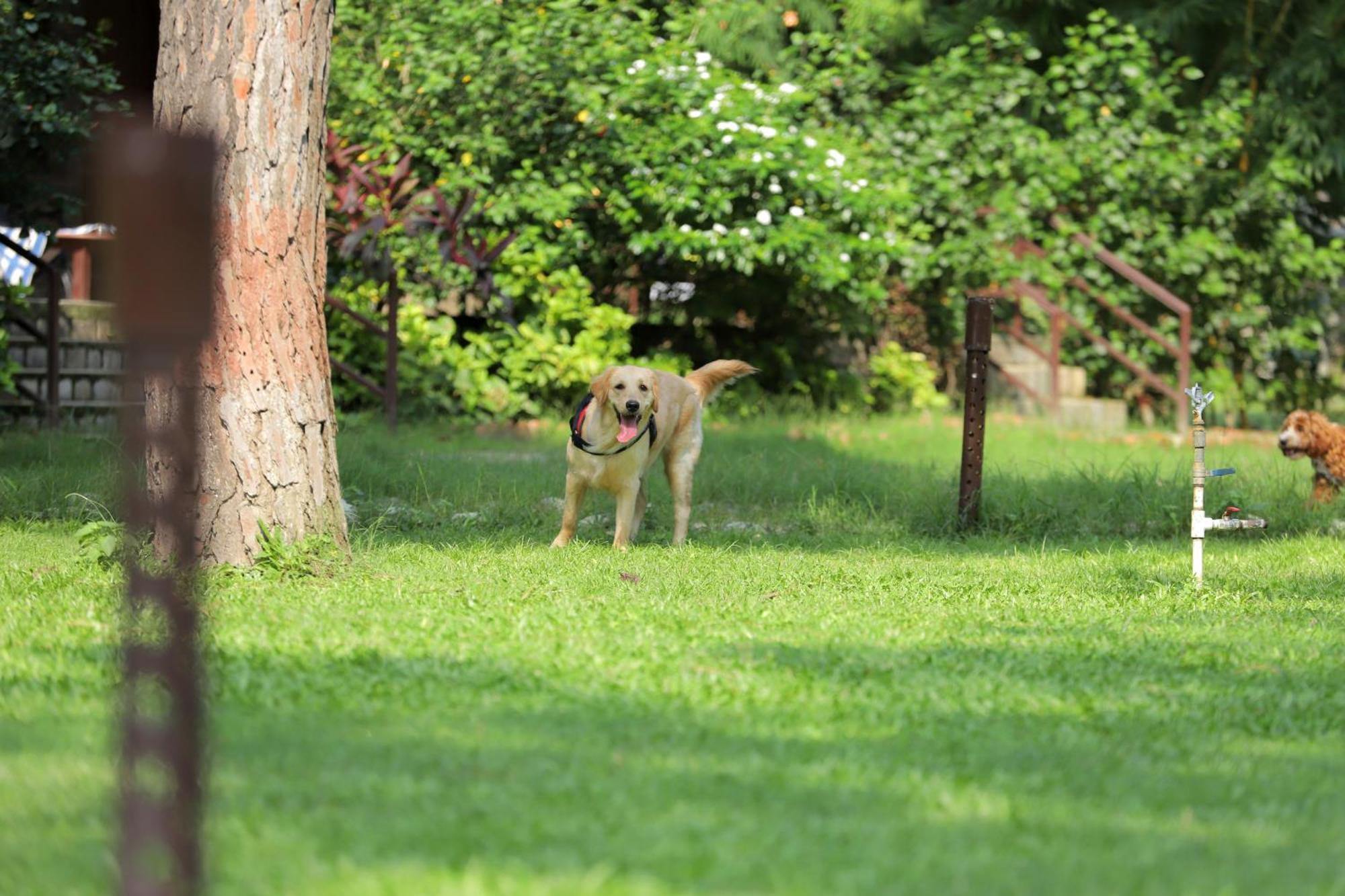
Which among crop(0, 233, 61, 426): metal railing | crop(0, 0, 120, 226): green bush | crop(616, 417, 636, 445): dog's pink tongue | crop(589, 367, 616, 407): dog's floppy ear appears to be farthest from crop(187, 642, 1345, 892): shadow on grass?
crop(0, 233, 61, 426): metal railing

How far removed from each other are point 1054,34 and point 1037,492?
8.26 metres

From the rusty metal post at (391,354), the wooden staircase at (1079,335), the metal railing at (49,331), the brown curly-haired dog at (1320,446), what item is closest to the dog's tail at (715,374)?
the brown curly-haired dog at (1320,446)

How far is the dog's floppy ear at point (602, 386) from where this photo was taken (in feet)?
24.3

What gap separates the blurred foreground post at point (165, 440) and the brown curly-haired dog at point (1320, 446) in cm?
753

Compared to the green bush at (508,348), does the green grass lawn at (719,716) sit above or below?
below

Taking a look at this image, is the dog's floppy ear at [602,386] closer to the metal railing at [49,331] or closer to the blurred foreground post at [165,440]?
the blurred foreground post at [165,440]

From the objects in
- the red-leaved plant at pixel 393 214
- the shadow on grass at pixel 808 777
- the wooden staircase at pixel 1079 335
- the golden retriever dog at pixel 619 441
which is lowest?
the shadow on grass at pixel 808 777

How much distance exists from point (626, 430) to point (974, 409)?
6.05ft

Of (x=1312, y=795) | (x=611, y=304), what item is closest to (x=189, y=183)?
(x=1312, y=795)

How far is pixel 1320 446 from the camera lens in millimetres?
8781

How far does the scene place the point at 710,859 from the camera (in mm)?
2820

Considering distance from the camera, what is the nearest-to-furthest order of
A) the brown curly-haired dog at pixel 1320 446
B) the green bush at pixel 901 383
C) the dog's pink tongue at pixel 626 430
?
the dog's pink tongue at pixel 626 430 < the brown curly-haired dog at pixel 1320 446 < the green bush at pixel 901 383

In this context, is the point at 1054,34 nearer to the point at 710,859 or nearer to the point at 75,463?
the point at 75,463

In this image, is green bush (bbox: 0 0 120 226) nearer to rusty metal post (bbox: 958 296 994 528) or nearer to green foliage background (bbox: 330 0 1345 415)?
green foliage background (bbox: 330 0 1345 415)
